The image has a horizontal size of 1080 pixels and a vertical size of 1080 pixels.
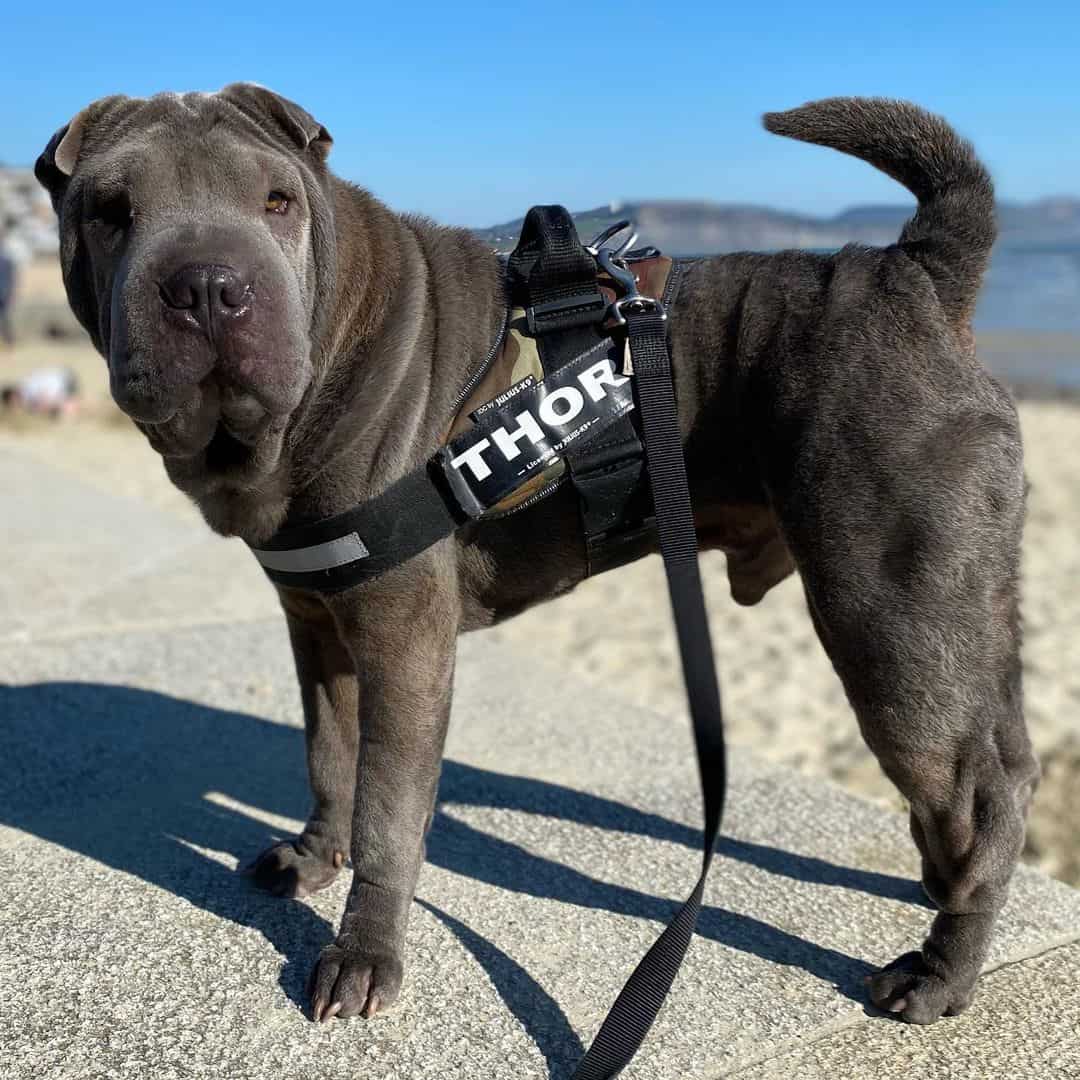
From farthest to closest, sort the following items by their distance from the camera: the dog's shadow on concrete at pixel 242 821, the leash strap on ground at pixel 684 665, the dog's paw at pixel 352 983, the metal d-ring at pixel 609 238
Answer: the dog's shadow on concrete at pixel 242 821
the metal d-ring at pixel 609 238
the dog's paw at pixel 352 983
the leash strap on ground at pixel 684 665

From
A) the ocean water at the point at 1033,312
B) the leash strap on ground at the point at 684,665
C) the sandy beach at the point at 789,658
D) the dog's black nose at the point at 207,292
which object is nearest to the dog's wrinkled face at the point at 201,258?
→ the dog's black nose at the point at 207,292

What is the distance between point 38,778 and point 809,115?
2.98 m

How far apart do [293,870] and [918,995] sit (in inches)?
60.4

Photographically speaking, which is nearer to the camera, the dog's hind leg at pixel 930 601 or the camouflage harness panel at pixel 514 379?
the dog's hind leg at pixel 930 601

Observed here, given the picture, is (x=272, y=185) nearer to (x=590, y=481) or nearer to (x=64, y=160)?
(x=64, y=160)

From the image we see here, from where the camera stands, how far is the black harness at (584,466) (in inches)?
91.0

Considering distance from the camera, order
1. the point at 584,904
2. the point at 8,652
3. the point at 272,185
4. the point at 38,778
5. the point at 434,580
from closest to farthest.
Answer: the point at 272,185 < the point at 434,580 < the point at 584,904 < the point at 38,778 < the point at 8,652

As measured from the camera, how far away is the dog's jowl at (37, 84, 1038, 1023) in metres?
2.35

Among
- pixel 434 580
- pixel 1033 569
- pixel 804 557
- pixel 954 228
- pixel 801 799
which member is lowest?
pixel 1033 569

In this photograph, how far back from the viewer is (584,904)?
3025 mm

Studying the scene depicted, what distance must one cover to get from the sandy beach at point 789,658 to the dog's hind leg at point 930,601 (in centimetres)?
149

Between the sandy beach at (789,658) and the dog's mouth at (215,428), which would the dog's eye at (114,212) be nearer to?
the dog's mouth at (215,428)

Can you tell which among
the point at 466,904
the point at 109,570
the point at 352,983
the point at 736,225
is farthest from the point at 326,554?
the point at 109,570

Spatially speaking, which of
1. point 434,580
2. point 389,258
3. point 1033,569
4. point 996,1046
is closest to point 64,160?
point 389,258
